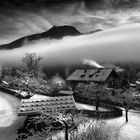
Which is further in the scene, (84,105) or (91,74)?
(91,74)

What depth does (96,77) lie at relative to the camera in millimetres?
56875

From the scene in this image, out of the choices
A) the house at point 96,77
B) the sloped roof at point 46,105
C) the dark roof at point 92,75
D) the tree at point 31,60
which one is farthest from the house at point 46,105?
the tree at point 31,60

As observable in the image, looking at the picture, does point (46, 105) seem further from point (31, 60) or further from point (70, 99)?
point (31, 60)

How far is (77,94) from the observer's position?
2013 inches

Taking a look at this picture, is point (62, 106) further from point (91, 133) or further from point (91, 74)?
point (91, 74)

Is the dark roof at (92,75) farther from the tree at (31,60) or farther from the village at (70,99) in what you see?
the tree at (31,60)

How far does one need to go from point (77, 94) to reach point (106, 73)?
465 inches

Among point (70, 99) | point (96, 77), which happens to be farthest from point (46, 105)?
point (96, 77)

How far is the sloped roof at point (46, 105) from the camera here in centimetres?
2253

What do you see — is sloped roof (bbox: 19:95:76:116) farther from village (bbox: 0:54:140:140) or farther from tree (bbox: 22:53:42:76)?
tree (bbox: 22:53:42:76)

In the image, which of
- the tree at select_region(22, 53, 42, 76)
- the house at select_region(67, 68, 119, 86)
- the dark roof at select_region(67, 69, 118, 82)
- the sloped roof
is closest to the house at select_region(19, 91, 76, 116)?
the sloped roof

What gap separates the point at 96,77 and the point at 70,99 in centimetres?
3229

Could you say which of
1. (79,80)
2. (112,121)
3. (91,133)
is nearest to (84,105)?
Result: (112,121)

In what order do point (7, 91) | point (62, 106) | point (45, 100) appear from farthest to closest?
point (7, 91) → point (45, 100) → point (62, 106)
